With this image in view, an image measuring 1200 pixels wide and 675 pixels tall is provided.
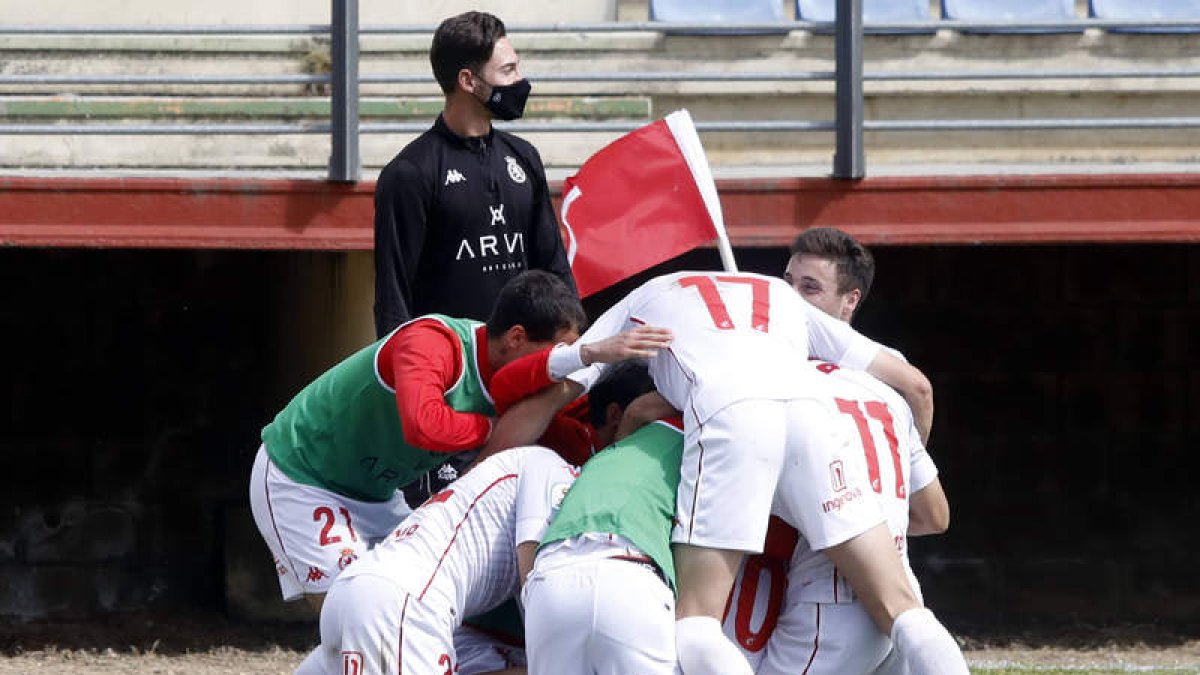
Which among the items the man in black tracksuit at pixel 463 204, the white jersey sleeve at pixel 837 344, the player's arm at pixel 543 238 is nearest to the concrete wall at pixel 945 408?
the player's arm at pixel 543 238

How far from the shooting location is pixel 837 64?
25.4 feet

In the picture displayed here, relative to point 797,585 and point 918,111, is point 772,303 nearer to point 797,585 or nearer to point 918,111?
point 797,585

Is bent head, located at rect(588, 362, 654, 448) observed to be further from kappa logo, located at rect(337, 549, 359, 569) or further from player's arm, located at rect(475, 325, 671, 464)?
kappa logo, located at rect(337, 549, 359, 569)

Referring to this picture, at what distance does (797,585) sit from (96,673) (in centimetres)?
398

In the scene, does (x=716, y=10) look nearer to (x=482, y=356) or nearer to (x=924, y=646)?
(x=482, y=356)

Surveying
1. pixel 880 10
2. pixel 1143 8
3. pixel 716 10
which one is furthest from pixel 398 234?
pixel 1143 8

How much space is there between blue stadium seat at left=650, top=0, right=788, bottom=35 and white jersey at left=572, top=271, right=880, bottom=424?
479 cm

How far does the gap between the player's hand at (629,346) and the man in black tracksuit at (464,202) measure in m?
0.95

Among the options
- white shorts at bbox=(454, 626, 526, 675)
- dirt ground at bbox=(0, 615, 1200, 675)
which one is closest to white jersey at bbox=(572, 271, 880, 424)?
white shorts at bbox=(454, 626, 526, 675)

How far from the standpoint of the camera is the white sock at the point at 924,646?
4297 millimetres

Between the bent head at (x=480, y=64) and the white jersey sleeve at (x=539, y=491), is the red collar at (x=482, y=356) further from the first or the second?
the bent head at (x=480, y=64)

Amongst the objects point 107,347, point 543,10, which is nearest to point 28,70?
point 107,347

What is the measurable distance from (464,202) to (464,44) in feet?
1.51

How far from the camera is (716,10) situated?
9.73 metres
